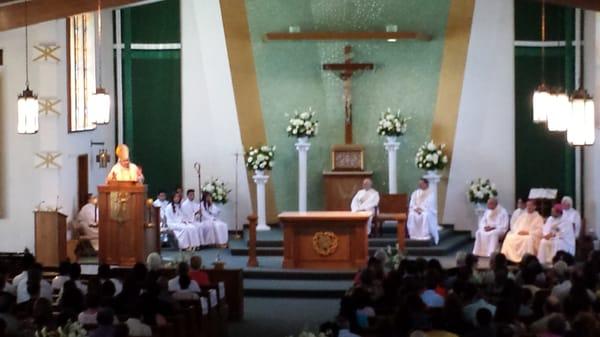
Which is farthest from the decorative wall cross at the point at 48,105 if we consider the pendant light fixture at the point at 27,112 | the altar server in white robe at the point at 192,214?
the pendant light fixture at the point at 27,112

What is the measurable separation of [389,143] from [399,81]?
4.43 feet

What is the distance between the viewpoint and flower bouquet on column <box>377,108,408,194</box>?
21.4 m

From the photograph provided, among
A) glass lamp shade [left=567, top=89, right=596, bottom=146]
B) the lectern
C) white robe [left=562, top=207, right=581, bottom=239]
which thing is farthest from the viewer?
white robe [left=562, top=207, right=581, bottom=239]

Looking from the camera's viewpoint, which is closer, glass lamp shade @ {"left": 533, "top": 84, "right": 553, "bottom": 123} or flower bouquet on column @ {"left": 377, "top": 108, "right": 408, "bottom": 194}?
glass lamp shade @ {"left": 533, "top": 84, "right": 553, "bottom": 123}

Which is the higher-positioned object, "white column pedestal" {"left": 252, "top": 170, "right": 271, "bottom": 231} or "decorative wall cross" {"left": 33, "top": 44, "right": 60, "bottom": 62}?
"decorative wall cross" {"left": 33, "top": 44, "right": 60, "bottom": 62}

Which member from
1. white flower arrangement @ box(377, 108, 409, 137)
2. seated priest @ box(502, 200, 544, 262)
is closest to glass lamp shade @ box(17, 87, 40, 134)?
seated priest @ box(502, 200, 544, 262)

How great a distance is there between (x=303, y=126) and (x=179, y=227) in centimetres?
283

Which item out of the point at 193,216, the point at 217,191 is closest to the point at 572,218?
the point at 217,191

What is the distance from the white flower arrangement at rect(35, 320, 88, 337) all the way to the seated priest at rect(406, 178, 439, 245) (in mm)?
10510

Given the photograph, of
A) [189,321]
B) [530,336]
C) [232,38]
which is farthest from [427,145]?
[530,336]

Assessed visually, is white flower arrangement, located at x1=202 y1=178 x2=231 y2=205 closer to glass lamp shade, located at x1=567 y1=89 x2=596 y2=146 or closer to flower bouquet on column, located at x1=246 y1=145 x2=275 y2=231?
flower bouquet on column, located at x1=246 y1=145 x2=275 y2=231

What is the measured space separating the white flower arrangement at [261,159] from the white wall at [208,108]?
917 millimetres

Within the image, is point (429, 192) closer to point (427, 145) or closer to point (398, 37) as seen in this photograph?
point (427, 145)

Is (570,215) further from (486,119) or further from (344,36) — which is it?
(344,36)
